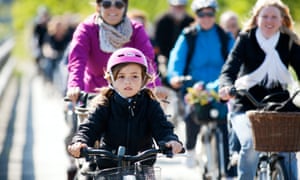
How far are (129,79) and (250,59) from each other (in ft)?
6.43

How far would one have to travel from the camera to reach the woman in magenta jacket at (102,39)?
935 cm

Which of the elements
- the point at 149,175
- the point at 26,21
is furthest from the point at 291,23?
the point at 26,21

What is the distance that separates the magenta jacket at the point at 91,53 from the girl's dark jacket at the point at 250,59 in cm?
67

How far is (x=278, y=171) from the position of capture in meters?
8.46

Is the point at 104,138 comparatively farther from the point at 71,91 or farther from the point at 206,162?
the point at 206,162

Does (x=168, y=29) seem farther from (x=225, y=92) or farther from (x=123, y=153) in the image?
(x=123, y=153)

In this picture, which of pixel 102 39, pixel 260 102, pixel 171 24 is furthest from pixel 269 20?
pixel 171 24

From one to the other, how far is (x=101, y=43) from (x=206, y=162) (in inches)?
99.4

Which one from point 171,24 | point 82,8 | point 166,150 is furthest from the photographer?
point 82,8

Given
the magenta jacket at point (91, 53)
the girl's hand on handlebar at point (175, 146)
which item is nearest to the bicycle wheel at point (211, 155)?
the magenta jacket at point (91, 53)

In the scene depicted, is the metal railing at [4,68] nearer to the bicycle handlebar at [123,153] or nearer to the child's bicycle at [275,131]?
the child's bicycle at [275,131]

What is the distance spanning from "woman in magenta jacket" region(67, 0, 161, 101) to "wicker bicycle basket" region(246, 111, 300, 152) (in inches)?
58.6

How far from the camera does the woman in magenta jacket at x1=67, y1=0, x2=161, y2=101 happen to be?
9.35 m

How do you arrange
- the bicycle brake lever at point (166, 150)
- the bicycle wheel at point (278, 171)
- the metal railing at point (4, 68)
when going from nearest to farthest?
the bicycle brake lever at point (166, 150), the bicycle wheel at point (278, 171), the metal railing at point (4, 68)
